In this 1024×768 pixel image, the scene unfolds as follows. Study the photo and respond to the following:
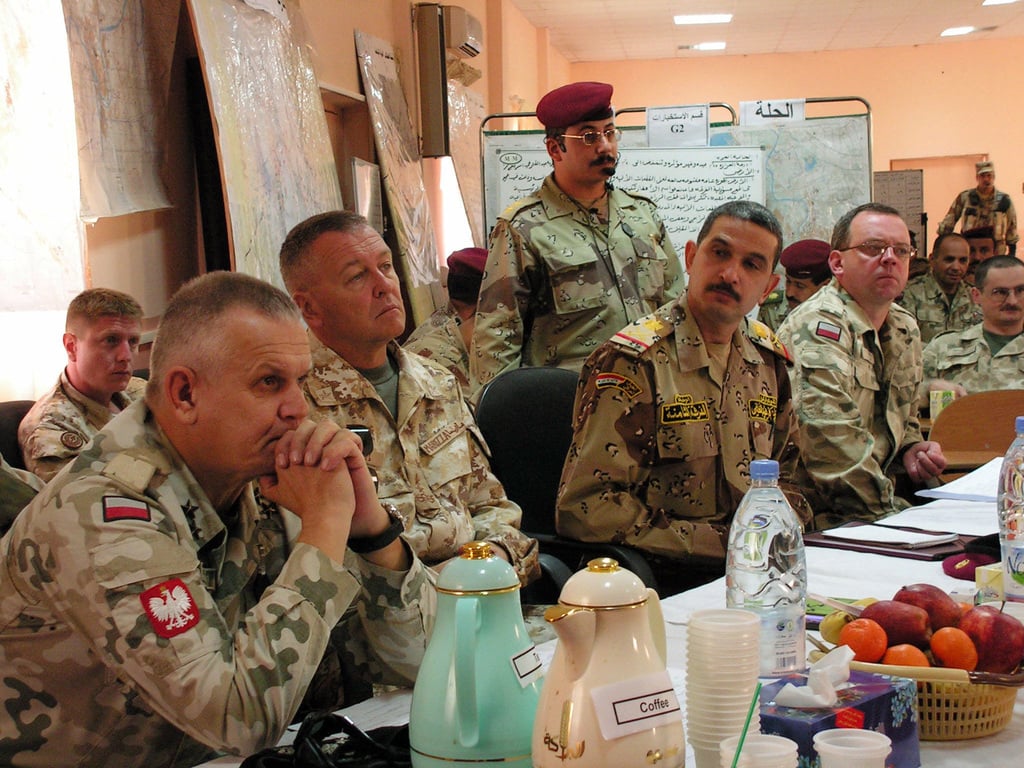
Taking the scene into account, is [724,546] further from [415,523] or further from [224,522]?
[224,522]

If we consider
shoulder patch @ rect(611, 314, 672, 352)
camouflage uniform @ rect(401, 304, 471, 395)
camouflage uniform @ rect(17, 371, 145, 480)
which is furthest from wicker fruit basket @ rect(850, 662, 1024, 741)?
camouflage uniform @ rect(401, 304, 471, 395)

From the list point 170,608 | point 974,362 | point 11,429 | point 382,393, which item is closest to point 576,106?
point 382,393

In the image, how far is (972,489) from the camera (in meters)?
2.51

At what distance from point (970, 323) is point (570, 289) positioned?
165 inches

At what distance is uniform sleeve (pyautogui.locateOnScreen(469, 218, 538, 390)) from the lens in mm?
3209

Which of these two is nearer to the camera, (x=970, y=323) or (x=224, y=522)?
(x=224, y=522)

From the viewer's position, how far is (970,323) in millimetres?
6574

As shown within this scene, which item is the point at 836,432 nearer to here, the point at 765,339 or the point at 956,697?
the point at 765,339

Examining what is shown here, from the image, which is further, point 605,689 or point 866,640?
point 866,640

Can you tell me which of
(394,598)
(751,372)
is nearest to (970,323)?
(751,372)

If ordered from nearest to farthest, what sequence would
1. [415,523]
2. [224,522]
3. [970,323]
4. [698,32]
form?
[224,522]
[415,523]
[970,323]
[698,32]

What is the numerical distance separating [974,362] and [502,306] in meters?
2.37

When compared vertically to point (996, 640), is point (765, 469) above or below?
above

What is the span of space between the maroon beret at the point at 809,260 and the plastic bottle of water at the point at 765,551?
3528mm
